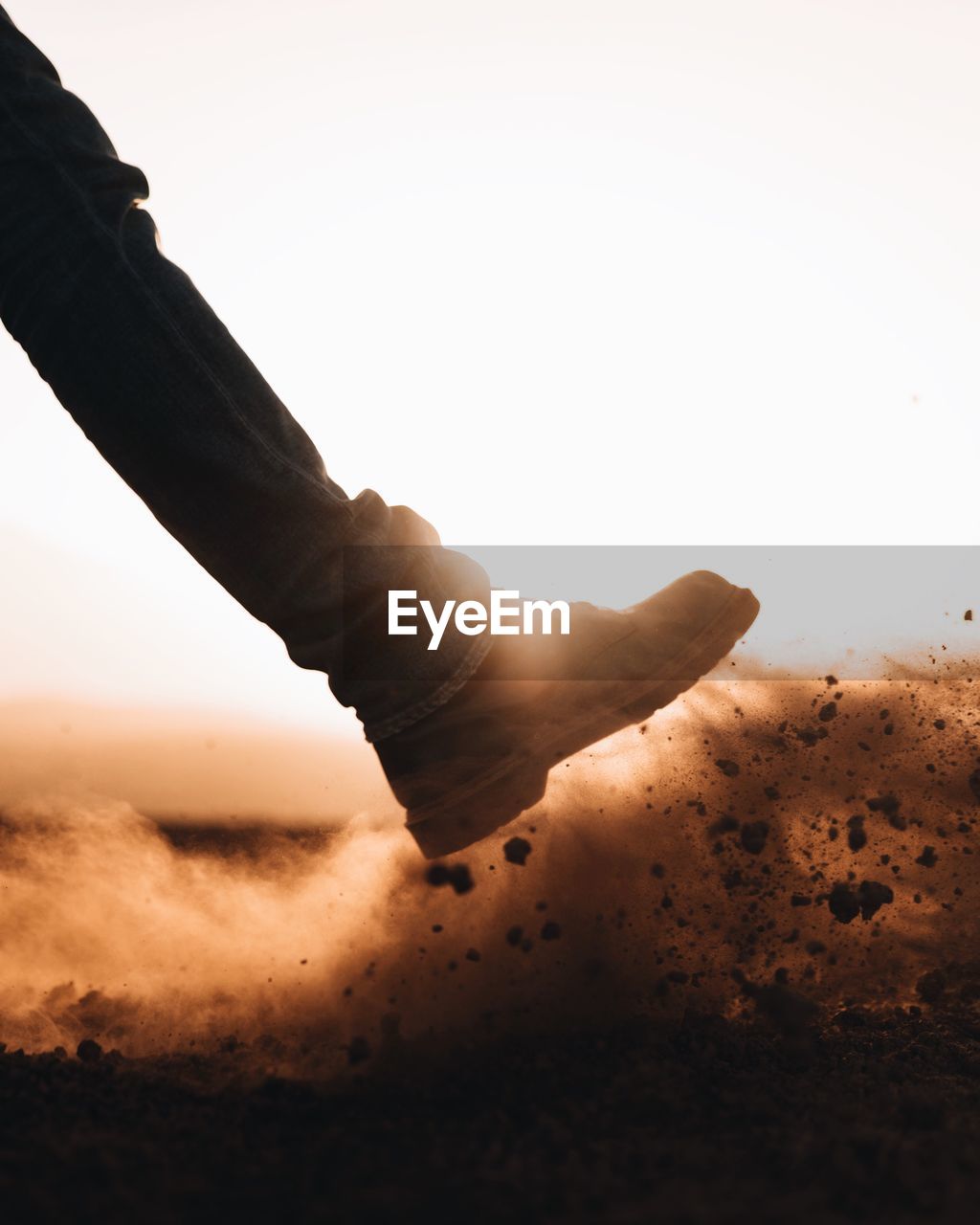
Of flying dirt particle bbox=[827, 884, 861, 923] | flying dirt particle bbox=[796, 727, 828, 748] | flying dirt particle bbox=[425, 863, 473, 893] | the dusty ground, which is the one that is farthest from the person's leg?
flying dirt particle bbox=[796, 727, 828, 748]

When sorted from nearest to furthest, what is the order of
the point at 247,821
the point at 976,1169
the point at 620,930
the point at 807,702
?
1. the point at 976,1169
2. the point at 620,930
3. the point at 807,702
4. the point at 247,821

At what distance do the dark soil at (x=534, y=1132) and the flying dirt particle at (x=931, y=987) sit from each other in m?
0.12

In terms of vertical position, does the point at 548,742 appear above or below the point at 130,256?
below

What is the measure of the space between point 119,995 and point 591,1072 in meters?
1.13

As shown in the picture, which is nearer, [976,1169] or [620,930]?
[976,1169]

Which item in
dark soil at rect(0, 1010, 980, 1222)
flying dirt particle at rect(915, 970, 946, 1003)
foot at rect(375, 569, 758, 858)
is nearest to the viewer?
dark soil at rect(0, 1010, 980, 1222)

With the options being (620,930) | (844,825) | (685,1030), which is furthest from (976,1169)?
(844,825)

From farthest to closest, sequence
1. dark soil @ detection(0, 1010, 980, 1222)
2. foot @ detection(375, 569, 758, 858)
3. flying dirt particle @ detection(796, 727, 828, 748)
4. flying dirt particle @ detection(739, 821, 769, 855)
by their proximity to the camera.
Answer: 1. flying dirt particle @ detection(796, 727, 828, 748)
2. flying dirt particle @ detection(739, 821, 769, 855)
3. foot @ detection(375, 569, 758, 858)
4. dark soil @ detection(0, 1010, 980, 1222)

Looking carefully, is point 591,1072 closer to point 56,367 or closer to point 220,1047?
point 220,1047

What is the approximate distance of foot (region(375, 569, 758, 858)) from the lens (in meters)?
1.59

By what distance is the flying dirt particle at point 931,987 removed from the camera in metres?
1.71

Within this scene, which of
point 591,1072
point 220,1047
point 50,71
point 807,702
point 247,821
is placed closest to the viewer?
point 591,1072

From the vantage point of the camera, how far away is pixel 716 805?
6.69 ft

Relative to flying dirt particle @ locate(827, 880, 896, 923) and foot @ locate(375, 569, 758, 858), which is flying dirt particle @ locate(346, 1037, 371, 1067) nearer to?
foot @ locate(375, 569, 758, 858)
